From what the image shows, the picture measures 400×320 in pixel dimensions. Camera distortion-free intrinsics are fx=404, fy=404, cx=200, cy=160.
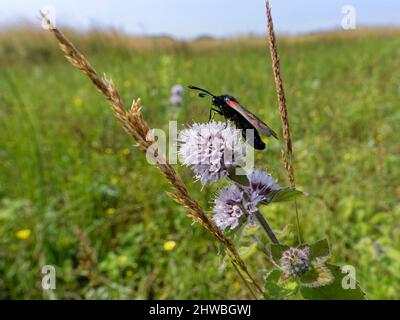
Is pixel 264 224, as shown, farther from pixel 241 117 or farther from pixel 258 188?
pixel 241 117

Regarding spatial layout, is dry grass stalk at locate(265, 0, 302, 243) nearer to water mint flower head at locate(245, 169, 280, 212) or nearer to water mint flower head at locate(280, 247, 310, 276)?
water mint flower head at locate(245, 169, 280, 212)

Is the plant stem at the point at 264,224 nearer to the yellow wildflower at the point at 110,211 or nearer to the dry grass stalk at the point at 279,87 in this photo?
the dry grass stalk at the point at 279,87

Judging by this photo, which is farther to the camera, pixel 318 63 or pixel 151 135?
pixel 318 63

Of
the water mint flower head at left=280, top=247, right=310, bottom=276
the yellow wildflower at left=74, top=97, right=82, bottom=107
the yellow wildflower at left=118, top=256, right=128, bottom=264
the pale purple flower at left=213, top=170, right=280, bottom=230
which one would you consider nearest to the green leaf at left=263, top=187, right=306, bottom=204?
the pale purple flower at left=213, top=170, right=280, bottom=230

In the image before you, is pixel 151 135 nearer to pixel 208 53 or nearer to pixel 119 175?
pixel 119 175

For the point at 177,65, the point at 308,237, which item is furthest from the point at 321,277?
the point at 177,65

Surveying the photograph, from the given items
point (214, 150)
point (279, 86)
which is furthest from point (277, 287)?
point (279, 86)
